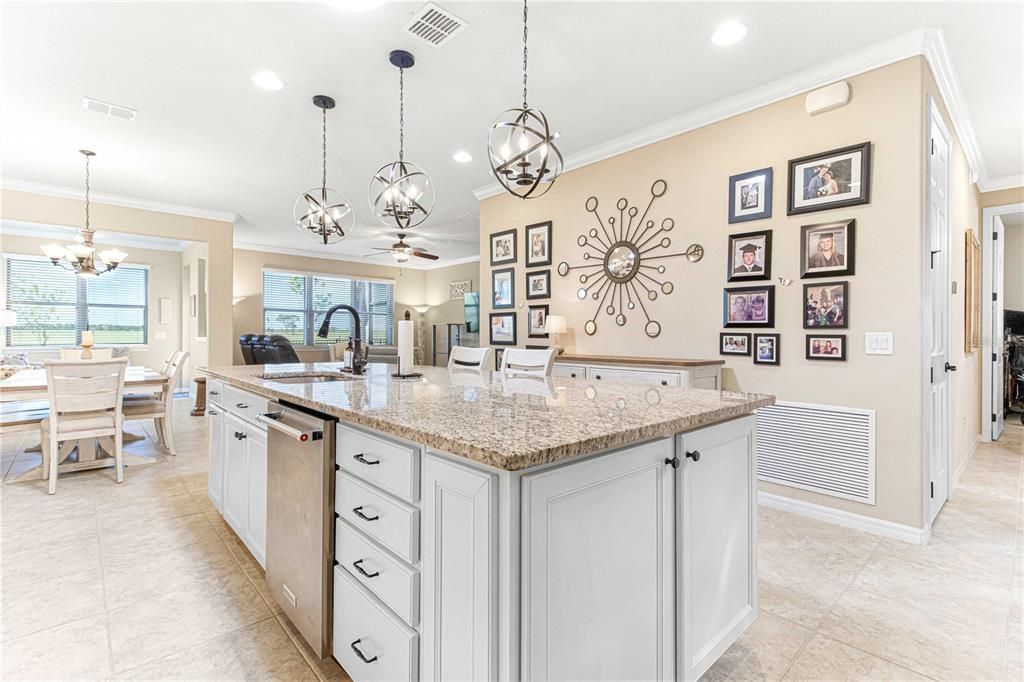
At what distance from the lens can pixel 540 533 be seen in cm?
97

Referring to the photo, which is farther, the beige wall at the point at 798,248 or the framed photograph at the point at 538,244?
the framed photograph at the point at 538,244

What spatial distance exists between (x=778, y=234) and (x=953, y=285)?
149 cm

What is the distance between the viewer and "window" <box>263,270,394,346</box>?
9.34m

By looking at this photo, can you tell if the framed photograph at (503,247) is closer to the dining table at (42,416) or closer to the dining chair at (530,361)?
the dining chair at (530,361)

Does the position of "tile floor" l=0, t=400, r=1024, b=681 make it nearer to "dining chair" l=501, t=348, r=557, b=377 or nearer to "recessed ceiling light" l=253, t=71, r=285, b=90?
"dining chair" l=501, t=348, r=557, b=377

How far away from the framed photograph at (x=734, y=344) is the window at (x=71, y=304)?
8.63m

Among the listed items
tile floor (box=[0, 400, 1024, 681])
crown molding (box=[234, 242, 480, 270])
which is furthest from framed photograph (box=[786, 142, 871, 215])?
crown molding (box=[234, 242, 480, 270])

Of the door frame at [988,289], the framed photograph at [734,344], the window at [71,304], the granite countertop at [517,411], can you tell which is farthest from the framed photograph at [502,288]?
the window at [71,304]

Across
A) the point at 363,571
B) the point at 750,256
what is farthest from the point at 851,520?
the point at 363,571

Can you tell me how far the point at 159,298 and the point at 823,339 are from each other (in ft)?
32.0

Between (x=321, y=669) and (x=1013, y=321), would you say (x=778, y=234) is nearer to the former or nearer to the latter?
(x=321, y=669)

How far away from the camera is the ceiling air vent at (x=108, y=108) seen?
337 cm

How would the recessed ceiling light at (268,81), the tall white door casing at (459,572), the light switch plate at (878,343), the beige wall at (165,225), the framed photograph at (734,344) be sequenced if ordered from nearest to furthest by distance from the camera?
the tall white door casing at (459,572) < the light switch plate at (878,343) < the recessed ceiling light at (268,81) < the framed photograph at (734,344) < the beige wall at (165,225)

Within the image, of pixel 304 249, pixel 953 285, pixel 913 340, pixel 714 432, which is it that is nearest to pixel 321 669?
pixel 714 432
